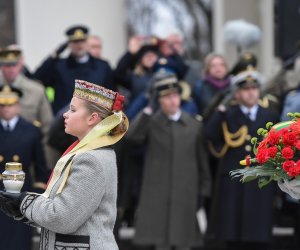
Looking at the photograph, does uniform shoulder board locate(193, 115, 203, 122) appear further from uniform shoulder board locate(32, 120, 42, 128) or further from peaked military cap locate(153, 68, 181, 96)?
uniform shoulder board locate(32, 120, 42, 128)

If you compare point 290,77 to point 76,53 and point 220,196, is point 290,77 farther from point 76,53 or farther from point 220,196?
point 76,53

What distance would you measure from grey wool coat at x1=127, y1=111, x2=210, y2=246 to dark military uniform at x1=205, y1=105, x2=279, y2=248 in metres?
0.23

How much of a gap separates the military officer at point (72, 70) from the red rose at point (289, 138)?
4559 mm

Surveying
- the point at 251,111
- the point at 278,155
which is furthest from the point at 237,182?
the point at 278,155

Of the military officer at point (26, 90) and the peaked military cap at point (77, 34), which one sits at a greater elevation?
the peaked military cap at point (77, 34)

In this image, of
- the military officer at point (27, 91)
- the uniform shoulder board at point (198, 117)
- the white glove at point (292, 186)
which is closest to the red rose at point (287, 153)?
the white glove at point (292, 186)

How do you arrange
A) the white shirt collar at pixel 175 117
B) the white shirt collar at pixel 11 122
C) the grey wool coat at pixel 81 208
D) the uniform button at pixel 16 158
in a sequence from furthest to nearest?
the white shirt collar at pixel 175 117, the white shirt collar at pixel 11 122, the uniform button at pixel 16 158, the grey wool coat at pixel 81 208

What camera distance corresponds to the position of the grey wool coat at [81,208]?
5141 mm

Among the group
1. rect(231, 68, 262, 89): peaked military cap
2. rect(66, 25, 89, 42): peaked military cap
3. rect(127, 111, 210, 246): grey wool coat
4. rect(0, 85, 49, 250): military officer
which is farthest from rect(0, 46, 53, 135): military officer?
rect(231, 68, 262, 89): peaked military cap

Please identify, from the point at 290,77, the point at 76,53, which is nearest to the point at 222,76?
the point at 290,77

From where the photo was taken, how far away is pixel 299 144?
17.6 feet

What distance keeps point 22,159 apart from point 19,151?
7cm

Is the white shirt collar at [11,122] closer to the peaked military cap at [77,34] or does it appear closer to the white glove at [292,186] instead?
the peaked military cap at [77,34]

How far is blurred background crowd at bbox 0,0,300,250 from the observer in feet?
28.9
